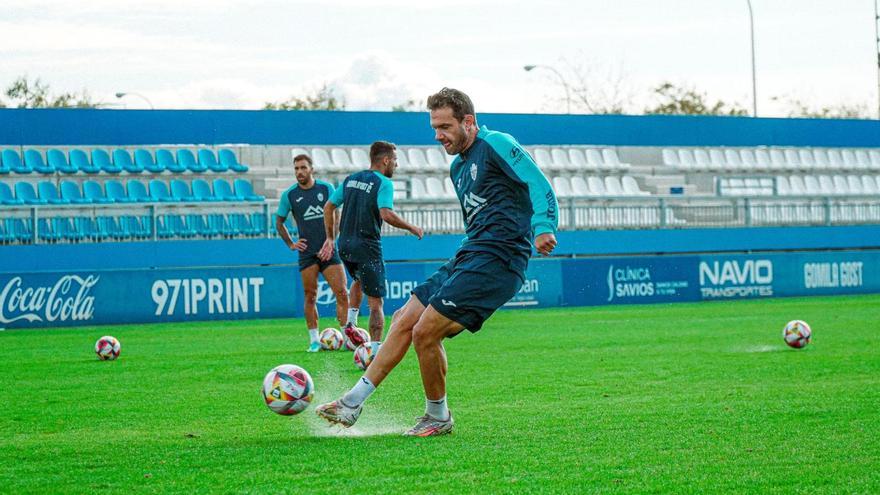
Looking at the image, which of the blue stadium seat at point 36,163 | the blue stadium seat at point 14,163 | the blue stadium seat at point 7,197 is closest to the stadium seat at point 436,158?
the blue stadium seat at point 36,163

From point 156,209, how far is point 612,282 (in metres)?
10.5

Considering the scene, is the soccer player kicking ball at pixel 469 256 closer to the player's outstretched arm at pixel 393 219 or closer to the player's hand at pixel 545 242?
the player's hand at pixel 545 242

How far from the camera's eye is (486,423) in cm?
825

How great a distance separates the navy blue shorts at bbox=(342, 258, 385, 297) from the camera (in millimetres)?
13406

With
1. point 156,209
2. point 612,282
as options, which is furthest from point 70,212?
point 612,282

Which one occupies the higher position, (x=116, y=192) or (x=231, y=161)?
(x=231, y=161)

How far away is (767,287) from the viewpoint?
3094cm

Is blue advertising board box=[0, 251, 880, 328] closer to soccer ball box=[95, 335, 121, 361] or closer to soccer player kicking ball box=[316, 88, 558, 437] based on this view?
soccer ball box=[95, 335, 121, 361]

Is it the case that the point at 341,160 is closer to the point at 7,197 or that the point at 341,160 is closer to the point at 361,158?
the point at 361,158

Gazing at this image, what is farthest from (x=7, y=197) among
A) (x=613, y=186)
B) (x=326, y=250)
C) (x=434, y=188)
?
(x=613, y=186)

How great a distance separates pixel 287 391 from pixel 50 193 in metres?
23.0

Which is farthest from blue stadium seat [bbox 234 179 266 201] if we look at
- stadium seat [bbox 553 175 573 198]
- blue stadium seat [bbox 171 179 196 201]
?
stadium seat [bbox 553 175 573 198]

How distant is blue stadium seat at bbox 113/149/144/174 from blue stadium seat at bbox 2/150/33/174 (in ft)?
7.22

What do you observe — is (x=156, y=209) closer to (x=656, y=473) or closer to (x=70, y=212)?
(x=70, y=212)
